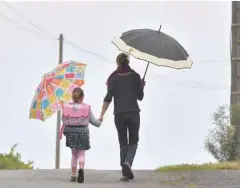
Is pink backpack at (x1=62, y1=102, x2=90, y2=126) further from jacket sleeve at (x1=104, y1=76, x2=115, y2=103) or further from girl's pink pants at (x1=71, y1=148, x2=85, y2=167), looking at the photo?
girl's pink pants at (x1=71, y1=148, x2=85, y2=167)

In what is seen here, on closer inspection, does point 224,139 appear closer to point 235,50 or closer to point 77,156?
point 235,50

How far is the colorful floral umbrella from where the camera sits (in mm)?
12250

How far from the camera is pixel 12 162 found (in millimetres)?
23453

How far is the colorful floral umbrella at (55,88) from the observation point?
12.2 meters

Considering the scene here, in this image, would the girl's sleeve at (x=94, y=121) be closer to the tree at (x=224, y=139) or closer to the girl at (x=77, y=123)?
the girl at (x=77, y=123)

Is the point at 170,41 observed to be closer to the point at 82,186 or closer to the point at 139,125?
the point at 139,125

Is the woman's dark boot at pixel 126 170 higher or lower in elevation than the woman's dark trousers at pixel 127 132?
lower

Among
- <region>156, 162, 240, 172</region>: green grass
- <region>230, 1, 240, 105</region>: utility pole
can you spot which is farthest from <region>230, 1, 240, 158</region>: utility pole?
<region>156, 162, 240, 172</region>: green grass

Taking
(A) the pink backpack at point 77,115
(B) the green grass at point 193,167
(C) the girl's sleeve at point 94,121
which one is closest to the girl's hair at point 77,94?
(A) the pink backpack at point 77,115

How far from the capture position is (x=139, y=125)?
1127 centimetres

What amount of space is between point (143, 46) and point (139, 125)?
1.12 m

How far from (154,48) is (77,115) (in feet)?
4.68

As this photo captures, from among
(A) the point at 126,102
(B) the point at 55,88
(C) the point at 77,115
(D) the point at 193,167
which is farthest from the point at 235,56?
(C) the point at 77,115

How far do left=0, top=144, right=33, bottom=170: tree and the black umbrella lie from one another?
1132cm
